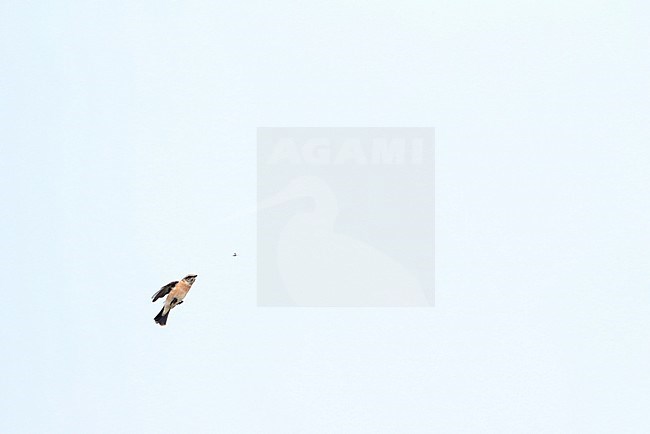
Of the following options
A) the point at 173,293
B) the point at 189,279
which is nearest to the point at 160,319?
the point at 173,293

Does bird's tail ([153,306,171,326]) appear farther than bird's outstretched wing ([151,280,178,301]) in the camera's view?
Yes

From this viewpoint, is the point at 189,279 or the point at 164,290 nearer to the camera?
the point at 164,290

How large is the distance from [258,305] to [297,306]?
0.66 m

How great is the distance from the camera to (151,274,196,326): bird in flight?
6.55 m

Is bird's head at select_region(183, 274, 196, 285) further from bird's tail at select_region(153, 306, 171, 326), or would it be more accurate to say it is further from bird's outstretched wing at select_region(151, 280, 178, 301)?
bird's tail at select_region(153, 306, 171, 326)

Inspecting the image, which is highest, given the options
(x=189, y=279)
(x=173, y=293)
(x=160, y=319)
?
(x=189, y=279)

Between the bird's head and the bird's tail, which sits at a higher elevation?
the bird's head

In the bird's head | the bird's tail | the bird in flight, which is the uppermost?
the bird's head

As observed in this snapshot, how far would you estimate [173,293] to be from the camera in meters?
6.58

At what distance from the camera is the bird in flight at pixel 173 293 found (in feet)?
21.5

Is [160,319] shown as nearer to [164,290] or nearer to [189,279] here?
[164,290]

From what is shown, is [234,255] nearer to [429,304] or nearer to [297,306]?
[297,306]

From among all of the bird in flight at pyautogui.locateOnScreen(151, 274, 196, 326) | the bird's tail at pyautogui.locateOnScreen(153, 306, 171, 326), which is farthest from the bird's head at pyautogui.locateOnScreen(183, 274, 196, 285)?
the bird's tail at pyautogui.locateOnScreen(153, 306, 171, 326)

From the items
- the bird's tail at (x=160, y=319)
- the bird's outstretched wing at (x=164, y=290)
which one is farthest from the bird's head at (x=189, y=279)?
the bird's tail at (x=160, y=319)
